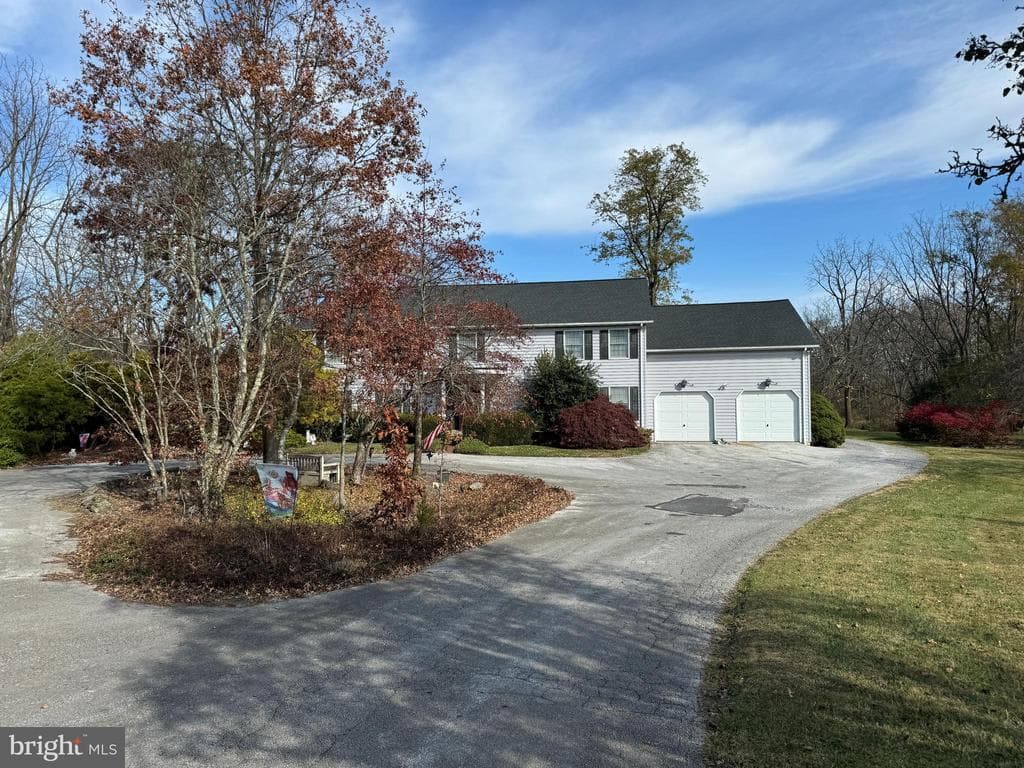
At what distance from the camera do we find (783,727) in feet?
11.6

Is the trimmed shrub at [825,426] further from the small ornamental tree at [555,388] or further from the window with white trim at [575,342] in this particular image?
the window with white trim at [575,342]

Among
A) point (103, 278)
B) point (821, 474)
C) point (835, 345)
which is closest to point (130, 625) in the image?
point (103, 278)

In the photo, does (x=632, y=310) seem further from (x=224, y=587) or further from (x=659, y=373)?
(x=224, y=587)

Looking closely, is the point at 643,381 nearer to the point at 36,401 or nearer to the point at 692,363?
the point at 692,363

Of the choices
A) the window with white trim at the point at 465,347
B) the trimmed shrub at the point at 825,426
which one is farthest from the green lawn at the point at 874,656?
the trimmed shrub at the point at 825,426

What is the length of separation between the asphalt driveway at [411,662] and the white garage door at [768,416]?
61.5ft

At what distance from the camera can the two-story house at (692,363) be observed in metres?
26.1

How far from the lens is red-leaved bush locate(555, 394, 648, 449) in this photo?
73.7ft

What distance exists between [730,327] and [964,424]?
9.31m

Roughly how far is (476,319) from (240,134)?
6449 millimetres

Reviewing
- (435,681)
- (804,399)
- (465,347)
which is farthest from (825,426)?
(435,681)

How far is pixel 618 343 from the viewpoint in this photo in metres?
27.1

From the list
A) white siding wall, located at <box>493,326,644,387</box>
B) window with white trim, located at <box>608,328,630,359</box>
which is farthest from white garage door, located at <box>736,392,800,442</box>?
window with white trim, located at <box>608,328,630,359</box>

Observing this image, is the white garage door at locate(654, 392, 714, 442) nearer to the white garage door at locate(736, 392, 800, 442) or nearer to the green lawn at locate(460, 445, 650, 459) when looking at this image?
the white garage door at locate(736, 392, 800, 442)
